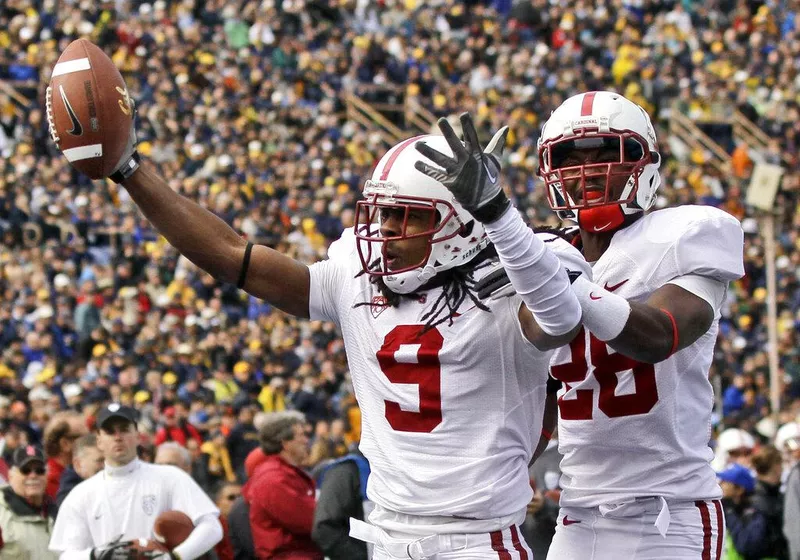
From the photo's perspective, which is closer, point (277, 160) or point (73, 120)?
point (73, 120)

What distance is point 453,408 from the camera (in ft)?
11.8

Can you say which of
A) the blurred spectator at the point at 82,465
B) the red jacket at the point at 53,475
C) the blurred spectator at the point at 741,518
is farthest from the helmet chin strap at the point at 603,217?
the red jacket at the point at 53,475

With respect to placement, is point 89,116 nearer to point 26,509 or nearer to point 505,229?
point 505,229

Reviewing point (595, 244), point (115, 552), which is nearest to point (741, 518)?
point (115, 552)

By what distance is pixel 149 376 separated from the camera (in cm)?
1292

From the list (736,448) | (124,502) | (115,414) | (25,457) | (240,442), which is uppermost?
(115,414)

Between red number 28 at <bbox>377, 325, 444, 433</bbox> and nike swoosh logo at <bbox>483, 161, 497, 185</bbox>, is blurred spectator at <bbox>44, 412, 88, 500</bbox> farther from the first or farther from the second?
nike swoosh logo at <bbox>483, 161, 497, 185</bbox>

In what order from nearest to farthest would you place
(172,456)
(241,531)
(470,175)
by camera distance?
(470,175) < (241,531) < (172,456)

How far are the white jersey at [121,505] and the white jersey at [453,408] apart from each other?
2780 mm

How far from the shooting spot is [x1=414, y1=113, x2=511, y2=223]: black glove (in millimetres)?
3193

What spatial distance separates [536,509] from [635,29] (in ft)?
54.8

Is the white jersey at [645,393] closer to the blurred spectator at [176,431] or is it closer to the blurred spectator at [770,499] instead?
the blurred spectator at [770,499]

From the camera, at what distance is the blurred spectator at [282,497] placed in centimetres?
652

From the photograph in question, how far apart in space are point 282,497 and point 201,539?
49 centimetres
